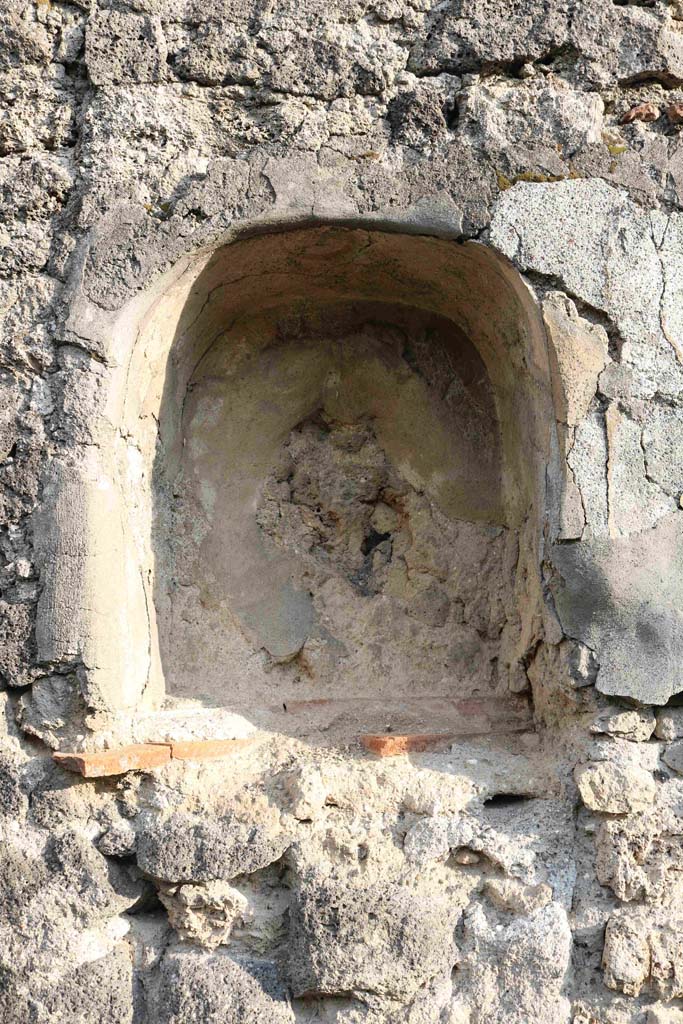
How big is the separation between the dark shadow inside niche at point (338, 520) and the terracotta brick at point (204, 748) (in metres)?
0.17

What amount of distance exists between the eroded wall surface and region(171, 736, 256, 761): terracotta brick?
0.07 feet

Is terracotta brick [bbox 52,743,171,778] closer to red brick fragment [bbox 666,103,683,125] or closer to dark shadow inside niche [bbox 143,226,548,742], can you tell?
dark shadow inside niche [bbox 143,226,548,742]

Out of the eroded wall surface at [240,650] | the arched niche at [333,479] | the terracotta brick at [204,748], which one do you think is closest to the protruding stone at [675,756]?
the eroded wall surface at [240,650]

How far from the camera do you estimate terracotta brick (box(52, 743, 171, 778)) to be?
2.36 m

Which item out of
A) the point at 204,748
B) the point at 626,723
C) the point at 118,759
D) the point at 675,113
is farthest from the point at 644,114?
the point at 118,759

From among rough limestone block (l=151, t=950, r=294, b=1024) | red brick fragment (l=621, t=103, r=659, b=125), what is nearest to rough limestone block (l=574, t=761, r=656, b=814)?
rough limestone block (l=151, t=950, r=294, b=1024)

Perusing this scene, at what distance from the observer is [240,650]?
2771 millimetres

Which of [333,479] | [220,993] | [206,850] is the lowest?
[220,993]

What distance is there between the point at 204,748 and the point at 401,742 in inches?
18.6

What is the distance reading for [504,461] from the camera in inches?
112

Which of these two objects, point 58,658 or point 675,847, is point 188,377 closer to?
point 58,658

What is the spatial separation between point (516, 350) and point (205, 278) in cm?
80

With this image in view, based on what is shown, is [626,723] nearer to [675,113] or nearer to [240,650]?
[240,650]

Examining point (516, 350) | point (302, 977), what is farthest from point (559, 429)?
point (302, 977)
